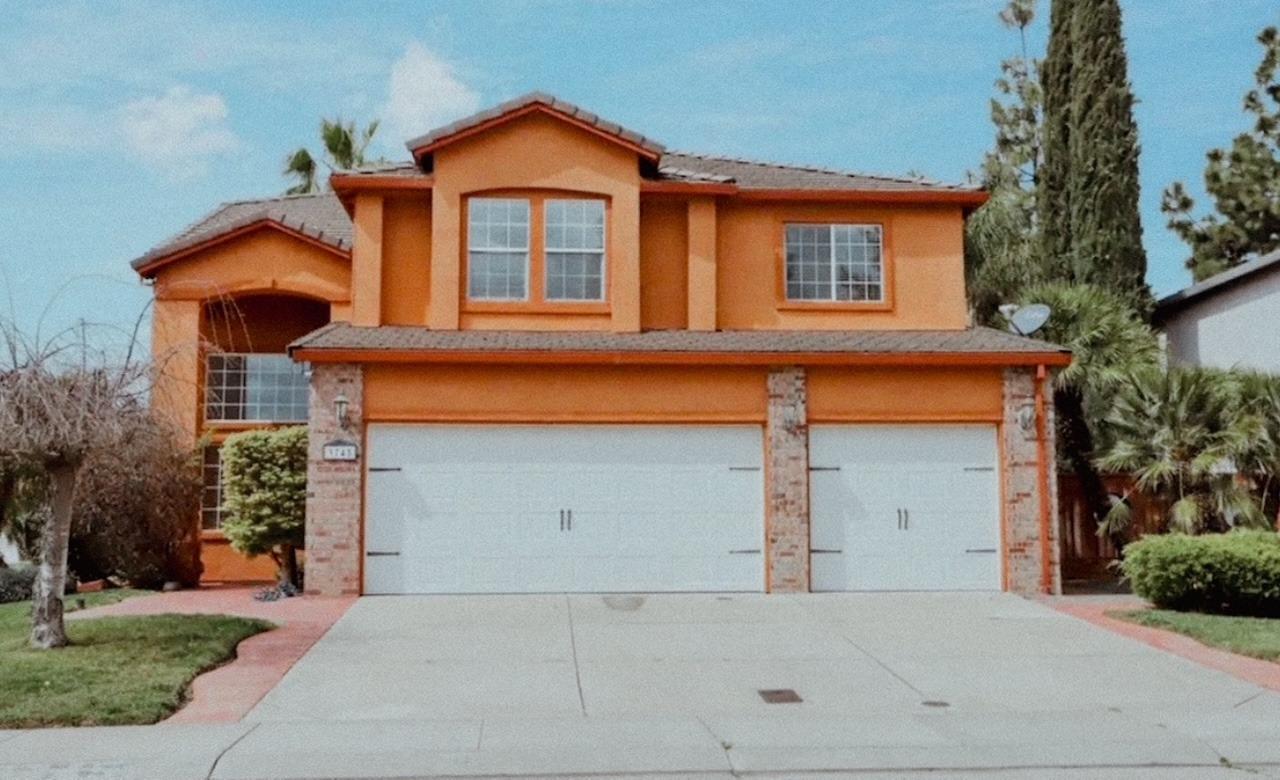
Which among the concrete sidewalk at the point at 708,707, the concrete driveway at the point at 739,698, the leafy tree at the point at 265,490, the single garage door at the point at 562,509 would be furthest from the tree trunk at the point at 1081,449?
the leafy tree at the point at 265,490

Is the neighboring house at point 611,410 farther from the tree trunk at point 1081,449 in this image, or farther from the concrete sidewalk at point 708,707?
the tree trunk at point 1081,449

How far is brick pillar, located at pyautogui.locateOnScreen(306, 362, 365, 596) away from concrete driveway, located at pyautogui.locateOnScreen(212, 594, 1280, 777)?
1.22 metres

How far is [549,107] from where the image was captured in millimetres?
16203

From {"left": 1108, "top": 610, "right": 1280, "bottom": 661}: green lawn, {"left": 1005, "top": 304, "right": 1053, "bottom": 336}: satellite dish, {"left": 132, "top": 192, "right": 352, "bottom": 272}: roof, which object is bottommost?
{"left": 1108, "top": 610, "right": 1280, "bottom": 661}: green lawn

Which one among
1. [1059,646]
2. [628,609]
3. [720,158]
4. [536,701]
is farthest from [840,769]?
[720,158]

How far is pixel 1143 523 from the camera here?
16.8 meters

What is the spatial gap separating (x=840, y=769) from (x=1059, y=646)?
16.9 feet

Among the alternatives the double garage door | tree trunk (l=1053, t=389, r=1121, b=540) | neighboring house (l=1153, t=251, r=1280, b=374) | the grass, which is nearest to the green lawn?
the double garage door

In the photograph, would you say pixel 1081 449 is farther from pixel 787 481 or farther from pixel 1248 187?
pixel 1248 187

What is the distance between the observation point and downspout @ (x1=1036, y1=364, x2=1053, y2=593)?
14906mm

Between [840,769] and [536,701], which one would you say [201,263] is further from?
[840,769]

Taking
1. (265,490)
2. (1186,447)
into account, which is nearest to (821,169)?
(1186,447)

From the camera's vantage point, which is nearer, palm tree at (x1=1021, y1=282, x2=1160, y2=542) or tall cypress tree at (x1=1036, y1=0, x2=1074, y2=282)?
palm tree at (x1=1021, y1=282, x2=1160, y2=542)

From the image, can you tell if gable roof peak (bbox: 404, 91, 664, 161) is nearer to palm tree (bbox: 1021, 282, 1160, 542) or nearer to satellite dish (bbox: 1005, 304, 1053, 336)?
satellite dish (bbox: 1005, 304, 1053, 336)
